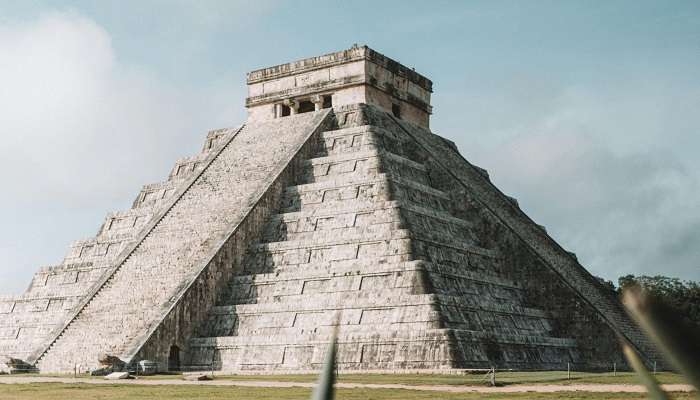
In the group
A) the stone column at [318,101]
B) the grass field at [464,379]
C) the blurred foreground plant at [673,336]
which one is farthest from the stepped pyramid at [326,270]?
the blurred foreground plant at [673,336]

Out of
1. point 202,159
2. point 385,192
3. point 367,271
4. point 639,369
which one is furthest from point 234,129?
point 639,369

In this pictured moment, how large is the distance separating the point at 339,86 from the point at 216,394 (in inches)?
685

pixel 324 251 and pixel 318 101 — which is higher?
pixel 318 101

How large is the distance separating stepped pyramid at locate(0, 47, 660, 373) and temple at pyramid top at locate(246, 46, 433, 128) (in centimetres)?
9

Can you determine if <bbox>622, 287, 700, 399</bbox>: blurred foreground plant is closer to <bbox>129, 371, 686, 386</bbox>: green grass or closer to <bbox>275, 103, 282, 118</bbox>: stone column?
<bbox>129, 371, 686, 386</bbox>: green grass

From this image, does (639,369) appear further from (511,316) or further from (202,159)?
(202,159)

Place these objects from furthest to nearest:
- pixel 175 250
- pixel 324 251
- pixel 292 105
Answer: pixel 292 105 < pixel 175 250 < pixel 324 251

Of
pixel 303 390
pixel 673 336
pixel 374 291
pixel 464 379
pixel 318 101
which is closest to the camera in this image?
pixel 673 336

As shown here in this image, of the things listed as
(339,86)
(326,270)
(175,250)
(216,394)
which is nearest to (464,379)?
(216,394)

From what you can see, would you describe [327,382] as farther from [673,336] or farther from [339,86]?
[339,86]

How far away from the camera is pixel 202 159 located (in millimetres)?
31094

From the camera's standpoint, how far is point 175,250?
24781mm

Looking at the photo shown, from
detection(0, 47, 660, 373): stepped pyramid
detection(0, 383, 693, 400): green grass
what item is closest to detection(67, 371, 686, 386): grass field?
detection(0, 47, 660, 373): stepped pyramid

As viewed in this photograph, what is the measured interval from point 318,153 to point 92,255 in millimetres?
7644
